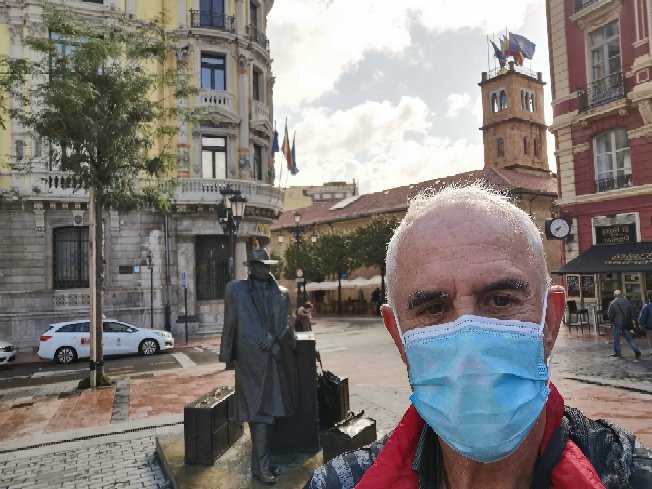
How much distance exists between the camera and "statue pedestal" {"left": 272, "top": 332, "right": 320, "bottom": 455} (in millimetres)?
5918

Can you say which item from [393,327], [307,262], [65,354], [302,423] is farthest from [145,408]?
[307,262]

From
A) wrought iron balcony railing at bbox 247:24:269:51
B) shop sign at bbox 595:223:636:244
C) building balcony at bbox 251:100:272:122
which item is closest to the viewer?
shop sign at bbox 595:223:636:244

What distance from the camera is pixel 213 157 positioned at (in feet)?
79.3

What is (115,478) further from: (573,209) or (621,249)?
(573,209)

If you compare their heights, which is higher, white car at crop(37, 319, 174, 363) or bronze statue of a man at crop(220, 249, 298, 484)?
bronze statue of a man at crop(220, 249, 298, 484)

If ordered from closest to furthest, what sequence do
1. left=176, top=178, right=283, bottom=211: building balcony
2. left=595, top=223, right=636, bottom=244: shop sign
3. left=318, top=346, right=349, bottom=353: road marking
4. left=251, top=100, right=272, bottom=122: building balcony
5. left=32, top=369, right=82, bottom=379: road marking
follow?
left=32, top=369, right=82, bottom=379: road marking → left=318, top=346, right=349, bottom=353: road marking → left=595, top=223, right=636, bottom=244: shop sign → left=176, top=178, right=283, bottom=211: building balcony → left=251, top=100, right=272, bottom=122: building balcony

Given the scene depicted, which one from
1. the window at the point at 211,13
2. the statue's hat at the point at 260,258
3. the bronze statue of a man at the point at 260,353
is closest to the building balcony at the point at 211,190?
the window at the point at 211,13

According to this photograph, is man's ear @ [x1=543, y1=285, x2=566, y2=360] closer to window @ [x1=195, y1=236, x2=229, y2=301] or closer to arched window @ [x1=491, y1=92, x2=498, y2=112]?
window @ [x1=195, y1=236, x2=229, y2=301]

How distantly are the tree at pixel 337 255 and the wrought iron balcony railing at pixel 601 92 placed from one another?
18079 mm

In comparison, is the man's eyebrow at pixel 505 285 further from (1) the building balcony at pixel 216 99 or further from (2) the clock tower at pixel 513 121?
(2) the clock tower at pixel 513 121

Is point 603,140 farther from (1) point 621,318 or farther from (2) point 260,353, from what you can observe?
(2) point 260,353

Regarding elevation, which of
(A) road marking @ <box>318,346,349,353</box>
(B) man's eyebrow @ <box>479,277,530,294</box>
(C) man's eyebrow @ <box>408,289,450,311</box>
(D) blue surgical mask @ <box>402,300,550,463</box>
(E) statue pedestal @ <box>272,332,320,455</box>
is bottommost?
(A) road marking @ <box>318,346,349,353</box>

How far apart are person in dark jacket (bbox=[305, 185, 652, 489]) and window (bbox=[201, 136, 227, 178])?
2343 centimetres

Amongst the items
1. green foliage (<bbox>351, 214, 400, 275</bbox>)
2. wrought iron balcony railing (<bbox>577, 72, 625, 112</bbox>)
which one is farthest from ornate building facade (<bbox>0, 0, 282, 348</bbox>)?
wrought iron balcony railing (<bbox>577, 72, 625, 112</bbox>)
